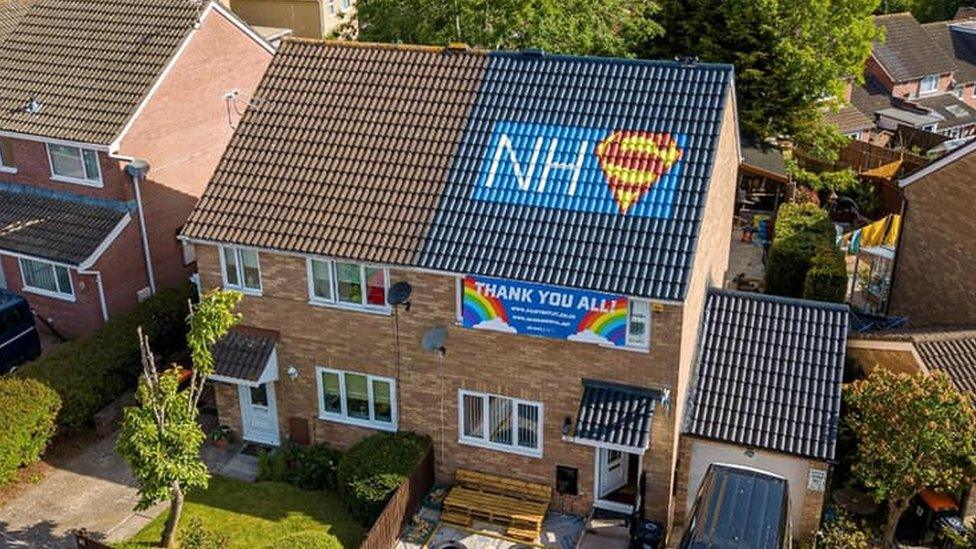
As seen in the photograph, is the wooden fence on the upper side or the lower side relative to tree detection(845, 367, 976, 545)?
lower

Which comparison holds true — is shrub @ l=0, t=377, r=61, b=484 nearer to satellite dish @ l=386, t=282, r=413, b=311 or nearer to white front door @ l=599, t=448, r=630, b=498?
satellite dish @ l=386, t=282, r=413, b=311

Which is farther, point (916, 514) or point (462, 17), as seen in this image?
point (462, 17)

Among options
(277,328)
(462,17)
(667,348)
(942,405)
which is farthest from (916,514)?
(462,17)

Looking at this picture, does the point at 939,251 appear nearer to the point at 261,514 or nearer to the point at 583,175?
the point at 583,175

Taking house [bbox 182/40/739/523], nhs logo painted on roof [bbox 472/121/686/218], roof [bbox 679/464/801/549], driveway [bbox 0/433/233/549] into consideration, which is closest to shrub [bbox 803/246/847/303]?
house [bbox 182/40/739/523]

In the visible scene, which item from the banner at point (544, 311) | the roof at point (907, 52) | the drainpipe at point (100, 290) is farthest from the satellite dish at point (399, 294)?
the roof at point (907, 52)

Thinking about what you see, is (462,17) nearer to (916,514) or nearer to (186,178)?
(186,178)
